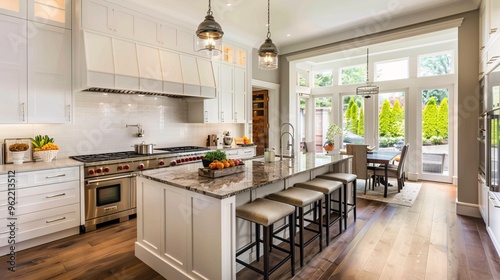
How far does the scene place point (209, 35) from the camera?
2.61 metres

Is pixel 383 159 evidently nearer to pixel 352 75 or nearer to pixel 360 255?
pixel 360 255

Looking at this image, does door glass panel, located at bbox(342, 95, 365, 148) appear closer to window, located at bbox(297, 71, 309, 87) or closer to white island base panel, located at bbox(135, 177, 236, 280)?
window, located at bbox(297, 71, 309, 87)

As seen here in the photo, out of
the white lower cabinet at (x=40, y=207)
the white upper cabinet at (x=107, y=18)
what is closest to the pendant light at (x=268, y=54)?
the white upper cabinet at (x=107, y=18)

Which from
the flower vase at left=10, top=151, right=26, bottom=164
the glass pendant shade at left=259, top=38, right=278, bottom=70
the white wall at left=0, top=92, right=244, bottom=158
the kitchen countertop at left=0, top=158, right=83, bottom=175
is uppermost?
the glass pendant shade at left=259, top=38, right=278, bottom=70

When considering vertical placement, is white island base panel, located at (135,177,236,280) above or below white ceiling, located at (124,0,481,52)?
below

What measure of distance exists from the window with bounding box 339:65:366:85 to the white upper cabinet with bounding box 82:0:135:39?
18.7ft

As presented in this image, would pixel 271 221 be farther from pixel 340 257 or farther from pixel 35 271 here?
pixel 35 271

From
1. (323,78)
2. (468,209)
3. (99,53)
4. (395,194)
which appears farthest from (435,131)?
(99,53)

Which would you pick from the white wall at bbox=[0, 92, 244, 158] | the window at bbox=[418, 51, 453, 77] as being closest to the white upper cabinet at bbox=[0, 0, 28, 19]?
the white wall at bbox=[0, 92, 244, 158]

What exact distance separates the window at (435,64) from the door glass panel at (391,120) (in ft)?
2.25

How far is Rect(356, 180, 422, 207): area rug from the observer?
4.69 metres

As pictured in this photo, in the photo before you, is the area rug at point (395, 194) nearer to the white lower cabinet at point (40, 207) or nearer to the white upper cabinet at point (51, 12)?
the white lower cabinet at point (40, 207)

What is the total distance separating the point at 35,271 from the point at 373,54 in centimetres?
759

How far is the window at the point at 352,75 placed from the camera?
7.16 meters
